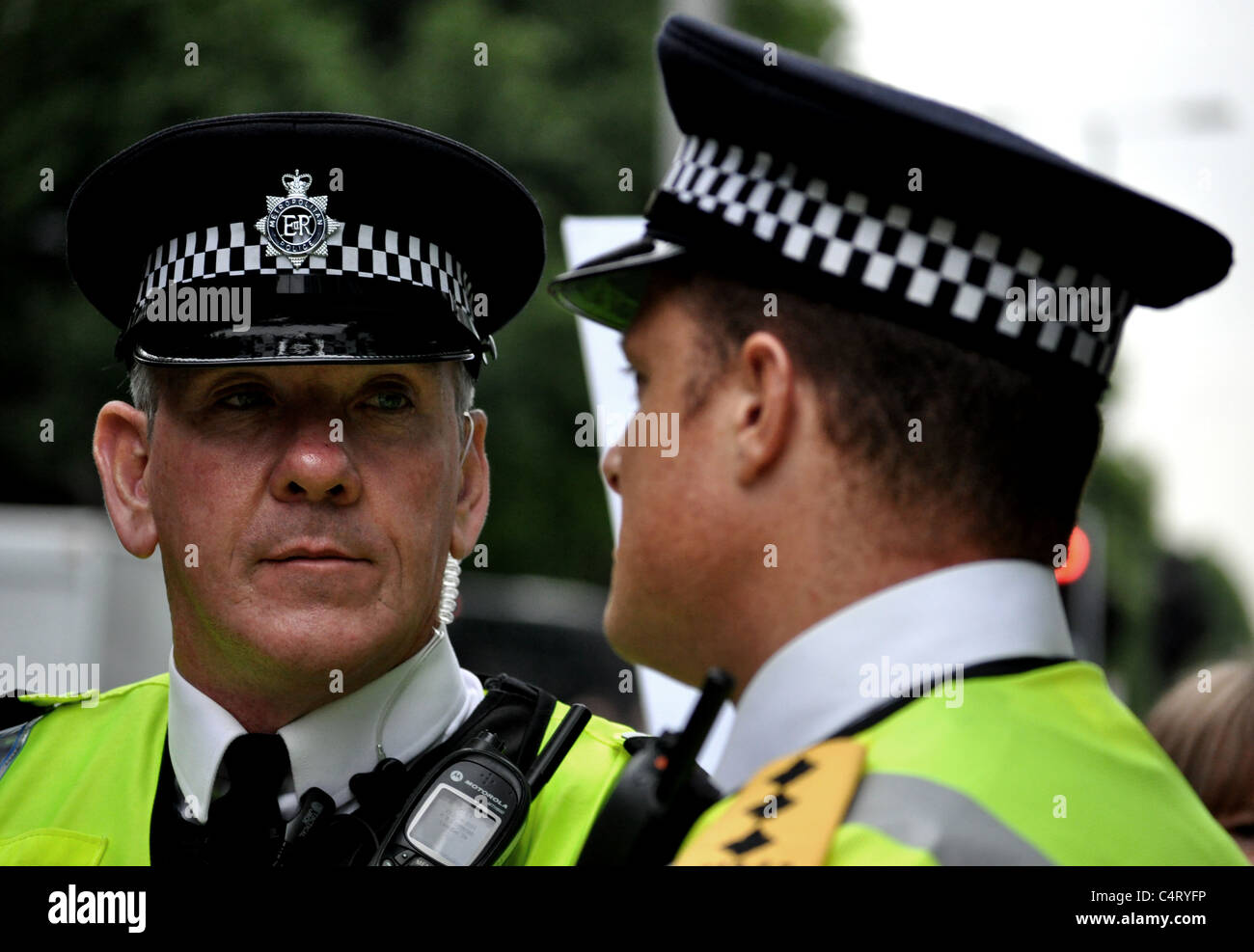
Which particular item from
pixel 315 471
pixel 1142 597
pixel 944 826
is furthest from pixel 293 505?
pixel 1142 597

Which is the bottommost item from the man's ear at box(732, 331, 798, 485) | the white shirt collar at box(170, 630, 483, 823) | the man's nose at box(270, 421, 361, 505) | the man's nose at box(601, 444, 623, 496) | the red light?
the white shirt collar at box(170, 630, 483, 823)

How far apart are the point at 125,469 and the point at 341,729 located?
67 centimetres

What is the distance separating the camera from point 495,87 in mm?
14539

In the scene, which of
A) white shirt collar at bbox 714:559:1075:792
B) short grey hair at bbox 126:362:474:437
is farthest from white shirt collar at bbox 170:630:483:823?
white shirt collar at bbox 714:559:1075:792

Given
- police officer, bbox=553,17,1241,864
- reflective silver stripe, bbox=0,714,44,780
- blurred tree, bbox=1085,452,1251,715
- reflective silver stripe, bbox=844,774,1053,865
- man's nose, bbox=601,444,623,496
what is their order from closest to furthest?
reflective silver stripe, bbox=844,774,1053,865, police officer, bbox=553,17,1241,864, man's nose, bbox=601,444,623,496, reflective silver stripe, bbox=0,714,44,780, blurred tree, bbox=1085,452,1251,715

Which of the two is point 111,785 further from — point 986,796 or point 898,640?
point 986,796

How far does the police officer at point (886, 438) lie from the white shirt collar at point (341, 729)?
83 cm

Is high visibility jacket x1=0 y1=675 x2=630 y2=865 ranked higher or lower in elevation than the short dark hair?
lower

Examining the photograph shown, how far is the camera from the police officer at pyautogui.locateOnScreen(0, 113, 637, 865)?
2471 mm

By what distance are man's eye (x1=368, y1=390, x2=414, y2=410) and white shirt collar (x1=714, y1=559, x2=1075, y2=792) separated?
1027 mm

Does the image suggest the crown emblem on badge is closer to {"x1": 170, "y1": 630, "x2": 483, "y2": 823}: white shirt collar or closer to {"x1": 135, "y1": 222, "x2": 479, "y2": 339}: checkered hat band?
{"x1": 135, "y1": 222, "x2": 479, "y2": 339}: checkered hat band

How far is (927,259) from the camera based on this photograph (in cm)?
178

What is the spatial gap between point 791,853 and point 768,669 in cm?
29
